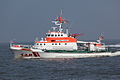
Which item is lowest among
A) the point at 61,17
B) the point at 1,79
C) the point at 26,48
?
the point at 1,79

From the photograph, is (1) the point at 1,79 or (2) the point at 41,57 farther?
(2) the point at 41,57

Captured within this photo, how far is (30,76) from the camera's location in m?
43.6

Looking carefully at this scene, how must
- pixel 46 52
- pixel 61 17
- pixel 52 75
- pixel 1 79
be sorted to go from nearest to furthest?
pixel 1 79, pixel 52 75, pixel 46 52, pixel 61 17

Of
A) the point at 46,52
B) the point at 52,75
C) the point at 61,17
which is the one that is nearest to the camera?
the point at 52,75

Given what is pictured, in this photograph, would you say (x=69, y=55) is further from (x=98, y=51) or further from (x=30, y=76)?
(x=30, y=76)

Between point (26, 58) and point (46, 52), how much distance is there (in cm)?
465

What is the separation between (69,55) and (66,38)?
12.5 ft

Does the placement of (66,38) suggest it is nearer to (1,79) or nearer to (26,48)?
(26,48)

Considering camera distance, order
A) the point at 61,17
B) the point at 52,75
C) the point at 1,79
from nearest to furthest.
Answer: the point at 1,79 < the point at 52,75 < the point at 61,17

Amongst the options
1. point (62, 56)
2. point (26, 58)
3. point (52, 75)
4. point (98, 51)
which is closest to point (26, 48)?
point (26, 58)

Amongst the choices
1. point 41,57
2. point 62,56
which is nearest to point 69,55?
point 62,56

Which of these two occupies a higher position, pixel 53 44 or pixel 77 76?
pixel 53 44

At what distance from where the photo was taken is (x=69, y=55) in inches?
2761

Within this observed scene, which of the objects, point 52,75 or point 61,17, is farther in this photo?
point 61,17
